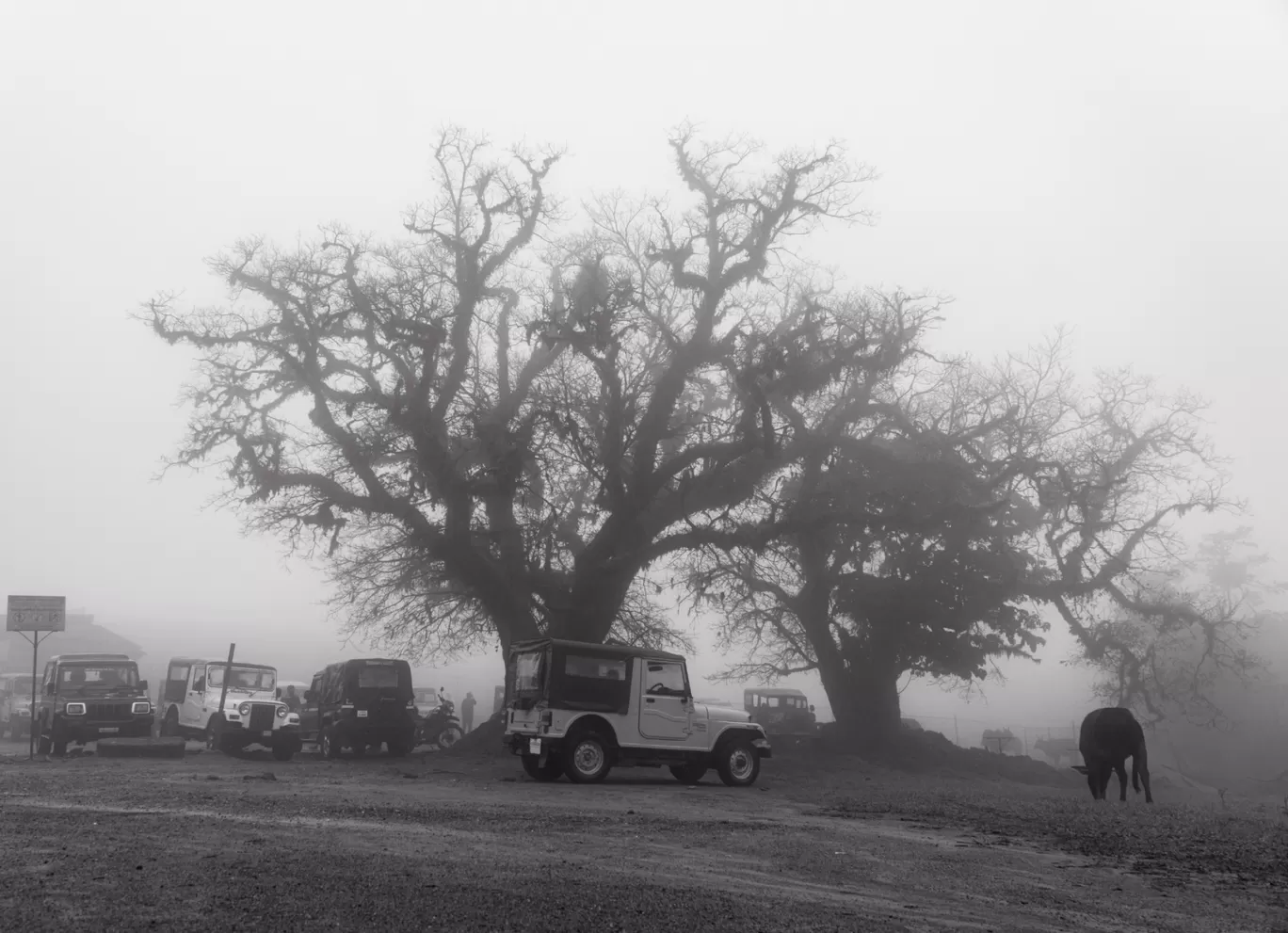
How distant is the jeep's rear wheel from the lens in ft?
64.0

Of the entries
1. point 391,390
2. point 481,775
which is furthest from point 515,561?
point 481,775

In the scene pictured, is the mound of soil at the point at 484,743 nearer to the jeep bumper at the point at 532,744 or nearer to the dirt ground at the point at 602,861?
the jeep bumper at the point at 532,744

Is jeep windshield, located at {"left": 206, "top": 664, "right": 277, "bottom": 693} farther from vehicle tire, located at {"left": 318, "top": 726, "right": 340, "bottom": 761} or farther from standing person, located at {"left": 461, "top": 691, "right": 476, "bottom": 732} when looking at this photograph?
standing person, located at {"left": 461, "top": 691, "right": 476, "bottom": 732}

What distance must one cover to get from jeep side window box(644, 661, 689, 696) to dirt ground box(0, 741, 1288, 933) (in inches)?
117

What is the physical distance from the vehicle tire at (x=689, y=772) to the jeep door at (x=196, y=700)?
15392 mm

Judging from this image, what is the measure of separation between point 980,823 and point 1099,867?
3420 millimetres

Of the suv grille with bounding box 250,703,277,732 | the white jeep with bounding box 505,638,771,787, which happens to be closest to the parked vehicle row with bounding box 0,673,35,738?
the suv grille with bounding box 250,703,277,732

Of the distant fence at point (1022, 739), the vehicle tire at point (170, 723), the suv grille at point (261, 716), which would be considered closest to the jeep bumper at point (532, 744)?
the suv grille at point (261, 716)

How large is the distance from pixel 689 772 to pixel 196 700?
54.1ft

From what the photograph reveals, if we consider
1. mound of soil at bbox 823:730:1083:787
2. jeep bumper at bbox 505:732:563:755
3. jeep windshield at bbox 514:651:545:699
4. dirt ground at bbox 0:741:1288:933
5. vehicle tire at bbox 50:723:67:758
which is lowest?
vehicle tire at bbox 50:723:67:758

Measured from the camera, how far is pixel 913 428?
3064cm

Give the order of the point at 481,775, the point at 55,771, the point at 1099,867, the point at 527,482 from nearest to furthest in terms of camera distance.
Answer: the point at 1099,867 → the point at 55,771 → the point at 481,775 → the point at 527,482

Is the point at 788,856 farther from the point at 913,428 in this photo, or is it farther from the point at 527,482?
the point at 913,428

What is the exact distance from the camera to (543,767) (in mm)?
19578
